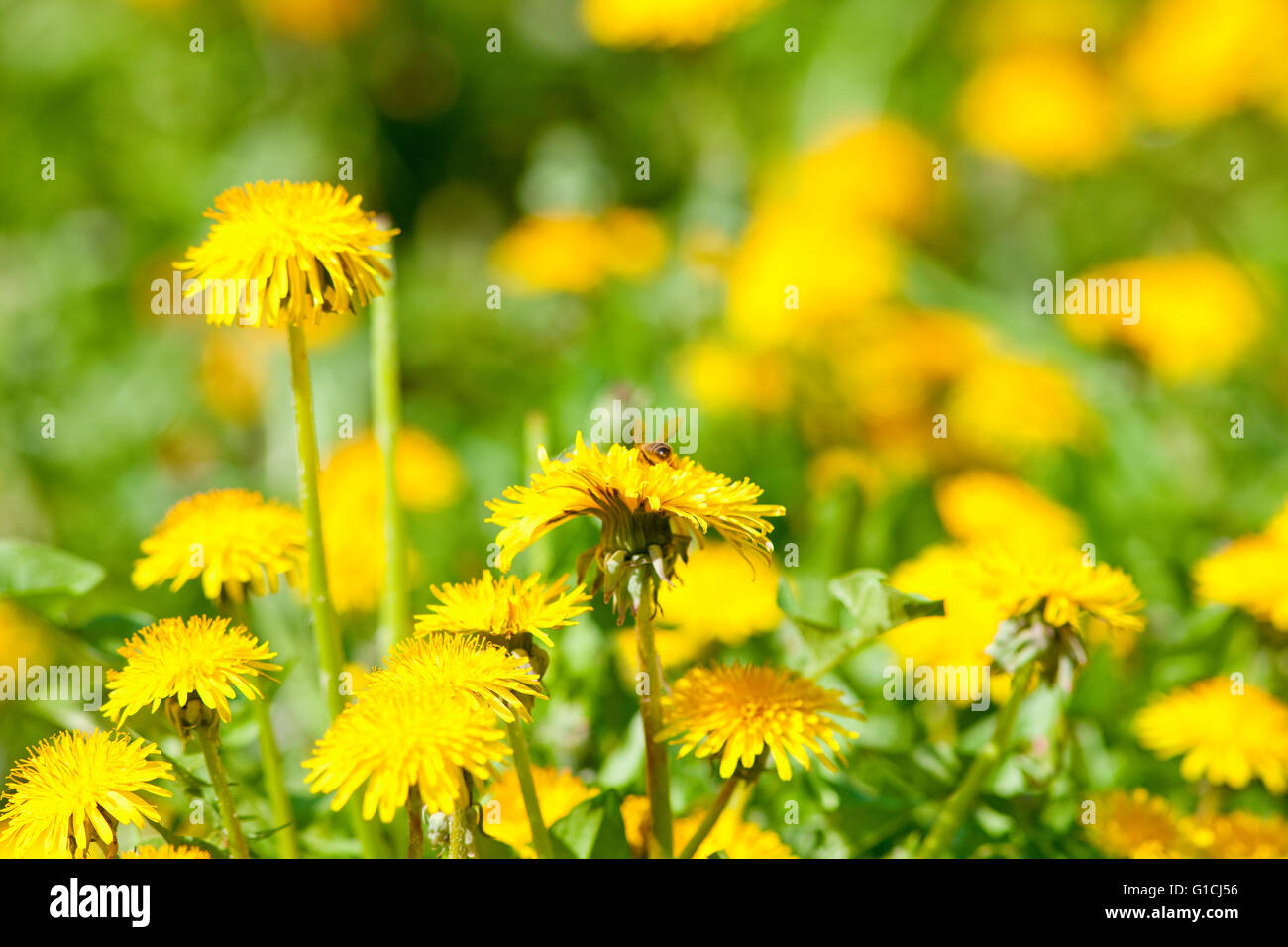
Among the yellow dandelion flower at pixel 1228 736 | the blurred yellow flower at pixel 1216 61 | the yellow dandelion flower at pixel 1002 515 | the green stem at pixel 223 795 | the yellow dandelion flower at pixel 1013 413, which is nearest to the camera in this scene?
the green stem at pixel 223 795

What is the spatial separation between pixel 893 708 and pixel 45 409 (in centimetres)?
150

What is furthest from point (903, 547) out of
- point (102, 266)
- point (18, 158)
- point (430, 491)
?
point (18, 158)

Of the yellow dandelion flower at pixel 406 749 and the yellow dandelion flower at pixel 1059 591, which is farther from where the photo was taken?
the yellow dandelion flower at pixel 1059 591

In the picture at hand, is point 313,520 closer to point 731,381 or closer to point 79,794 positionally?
point 79,794

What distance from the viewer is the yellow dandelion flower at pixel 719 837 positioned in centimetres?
88

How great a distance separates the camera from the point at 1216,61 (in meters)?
2.44

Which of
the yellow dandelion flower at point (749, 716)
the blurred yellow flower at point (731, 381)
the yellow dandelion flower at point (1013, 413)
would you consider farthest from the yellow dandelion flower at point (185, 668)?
the yellow dandelion flower at point (1013, 413)

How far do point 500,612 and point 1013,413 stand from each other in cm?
120

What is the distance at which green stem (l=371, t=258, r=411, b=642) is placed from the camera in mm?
1021

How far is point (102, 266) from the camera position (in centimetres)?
230

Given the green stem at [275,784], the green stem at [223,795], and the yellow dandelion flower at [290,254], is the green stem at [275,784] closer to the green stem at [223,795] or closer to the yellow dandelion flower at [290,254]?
the green stem at [223,795]

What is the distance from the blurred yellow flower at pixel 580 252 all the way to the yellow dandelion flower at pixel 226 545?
1060 millimetres

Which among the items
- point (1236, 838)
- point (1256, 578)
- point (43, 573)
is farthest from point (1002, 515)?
point (43, 573)

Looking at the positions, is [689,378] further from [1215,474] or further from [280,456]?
[1215,474]
